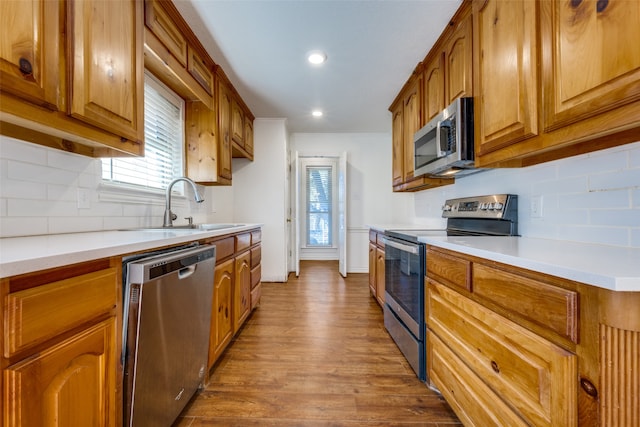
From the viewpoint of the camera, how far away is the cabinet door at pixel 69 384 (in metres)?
0.62

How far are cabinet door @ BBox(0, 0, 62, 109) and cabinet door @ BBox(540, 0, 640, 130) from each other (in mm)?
1849

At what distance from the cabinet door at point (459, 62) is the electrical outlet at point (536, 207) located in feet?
2.40

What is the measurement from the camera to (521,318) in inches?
34.8

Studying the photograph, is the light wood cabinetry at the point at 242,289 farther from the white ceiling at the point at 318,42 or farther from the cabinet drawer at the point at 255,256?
the white ceiling at the point at 318,42

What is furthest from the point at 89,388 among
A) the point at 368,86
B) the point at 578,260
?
the point at 368,86

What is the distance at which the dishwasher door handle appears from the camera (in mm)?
1181

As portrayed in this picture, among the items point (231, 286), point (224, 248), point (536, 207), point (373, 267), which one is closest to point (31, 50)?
point (224, 248)

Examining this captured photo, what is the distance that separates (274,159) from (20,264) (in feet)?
10.9

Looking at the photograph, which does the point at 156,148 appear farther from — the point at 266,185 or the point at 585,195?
the point at 585,195

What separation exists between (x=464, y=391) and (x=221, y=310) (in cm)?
143

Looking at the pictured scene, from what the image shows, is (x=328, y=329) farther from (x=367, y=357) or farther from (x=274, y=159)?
(x=274, y=159)

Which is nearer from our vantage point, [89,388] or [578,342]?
[578,342]

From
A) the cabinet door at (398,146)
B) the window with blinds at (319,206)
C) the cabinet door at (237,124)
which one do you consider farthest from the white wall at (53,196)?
the window with blinds at (319,206)

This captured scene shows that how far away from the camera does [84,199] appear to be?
1.38 m
